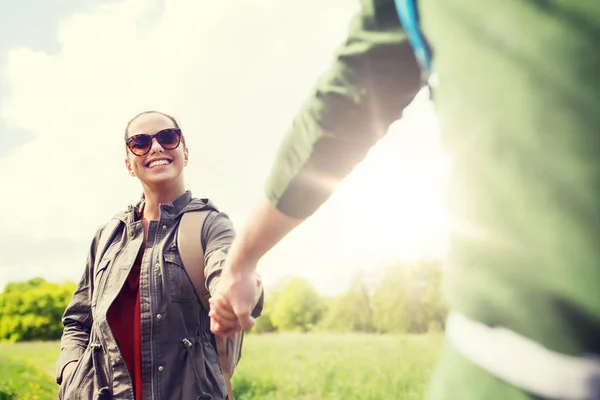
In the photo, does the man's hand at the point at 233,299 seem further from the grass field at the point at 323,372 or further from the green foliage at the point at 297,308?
the green foliage at the point at 297,308

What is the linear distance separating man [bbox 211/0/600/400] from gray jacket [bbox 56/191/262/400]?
167 centimetres

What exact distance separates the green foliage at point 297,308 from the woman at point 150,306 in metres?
16.8

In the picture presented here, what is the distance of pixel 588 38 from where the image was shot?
66 cm

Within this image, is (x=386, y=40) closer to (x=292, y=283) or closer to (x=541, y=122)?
(x=541, y=122)

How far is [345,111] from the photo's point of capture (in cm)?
94

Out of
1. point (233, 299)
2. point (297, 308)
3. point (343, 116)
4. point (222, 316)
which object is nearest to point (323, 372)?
point (222, 316)

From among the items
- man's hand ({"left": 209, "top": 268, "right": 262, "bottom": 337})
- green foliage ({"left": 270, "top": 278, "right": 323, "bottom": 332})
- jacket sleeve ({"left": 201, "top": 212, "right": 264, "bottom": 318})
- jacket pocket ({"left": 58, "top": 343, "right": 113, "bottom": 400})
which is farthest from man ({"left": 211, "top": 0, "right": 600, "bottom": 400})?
green foliage ({"left": 270, "top": 278, "right": 323, "bottom": 332})

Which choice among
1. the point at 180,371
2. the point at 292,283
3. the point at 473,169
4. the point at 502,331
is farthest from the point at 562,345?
the point at 292,283

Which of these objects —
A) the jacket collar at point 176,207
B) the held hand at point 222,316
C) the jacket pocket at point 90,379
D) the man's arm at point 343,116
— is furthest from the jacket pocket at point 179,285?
the man's arm at point 343,116

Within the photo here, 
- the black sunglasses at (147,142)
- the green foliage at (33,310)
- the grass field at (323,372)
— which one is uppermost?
the black sunglasses at (147,142)

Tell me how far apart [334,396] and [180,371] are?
20.0 feet

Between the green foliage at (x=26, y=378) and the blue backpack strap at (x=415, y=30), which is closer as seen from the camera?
the blue backpack strap at (x=415, y=30)

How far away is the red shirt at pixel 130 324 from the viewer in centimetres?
256

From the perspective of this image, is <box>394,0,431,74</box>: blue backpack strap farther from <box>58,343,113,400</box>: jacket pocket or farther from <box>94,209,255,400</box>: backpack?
<box>58,343,113,400</box>: jacket pocket
